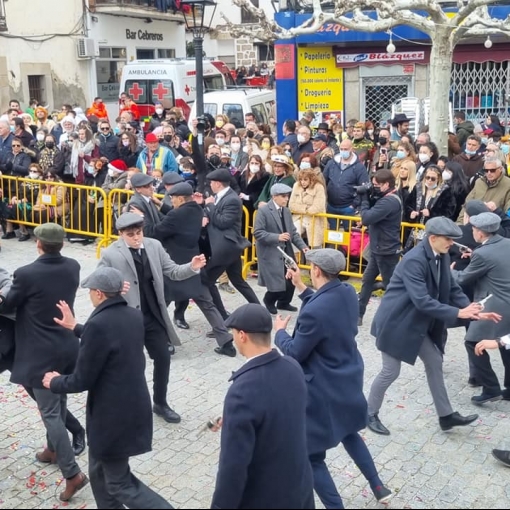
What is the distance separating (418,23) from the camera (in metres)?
12.2

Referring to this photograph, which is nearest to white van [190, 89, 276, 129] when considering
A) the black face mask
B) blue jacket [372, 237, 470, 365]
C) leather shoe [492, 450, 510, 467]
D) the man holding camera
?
the black face mask

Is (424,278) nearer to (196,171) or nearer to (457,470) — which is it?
(457,470)

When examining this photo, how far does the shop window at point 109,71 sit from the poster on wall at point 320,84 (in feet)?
36.4

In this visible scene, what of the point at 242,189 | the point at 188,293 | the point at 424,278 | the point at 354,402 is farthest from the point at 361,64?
the point at 354,402

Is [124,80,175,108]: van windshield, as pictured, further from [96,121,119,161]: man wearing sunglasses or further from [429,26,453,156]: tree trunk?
[429,26,453,156]: tree trunk

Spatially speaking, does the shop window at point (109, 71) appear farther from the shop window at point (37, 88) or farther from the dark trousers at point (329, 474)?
the dark trousers at point (329, 474)

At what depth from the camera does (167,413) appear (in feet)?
21.9

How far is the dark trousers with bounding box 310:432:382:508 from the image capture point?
491 cm

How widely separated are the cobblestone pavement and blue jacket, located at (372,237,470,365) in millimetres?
747

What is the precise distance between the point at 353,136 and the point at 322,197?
3171mm

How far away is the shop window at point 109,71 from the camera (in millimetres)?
27484

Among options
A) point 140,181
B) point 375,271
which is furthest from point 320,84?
point 140,181

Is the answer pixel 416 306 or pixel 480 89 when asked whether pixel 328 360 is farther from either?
pixel 480 89

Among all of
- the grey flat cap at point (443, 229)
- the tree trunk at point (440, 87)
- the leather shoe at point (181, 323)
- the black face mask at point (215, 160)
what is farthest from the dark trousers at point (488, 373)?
the tree trunk at point (440, 87)
